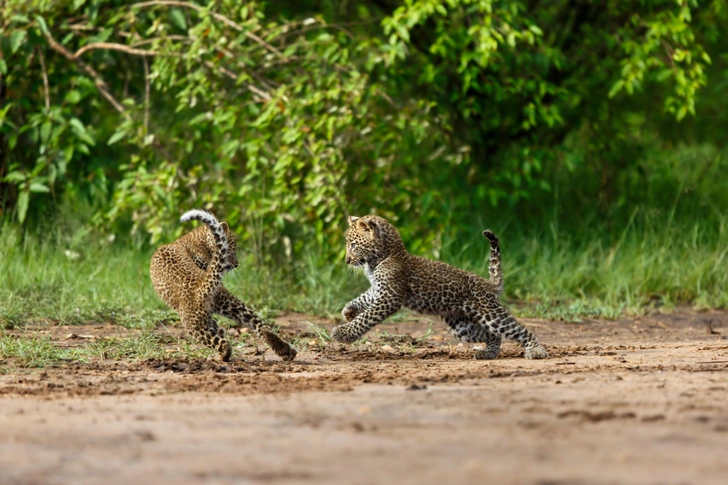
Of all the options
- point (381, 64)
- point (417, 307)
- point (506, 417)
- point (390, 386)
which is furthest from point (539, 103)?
point (506, 417)

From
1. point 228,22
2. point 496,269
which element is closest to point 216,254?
point 496,269

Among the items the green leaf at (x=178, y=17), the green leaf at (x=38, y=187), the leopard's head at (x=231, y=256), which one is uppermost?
the green leaf at (x=178, y=17)

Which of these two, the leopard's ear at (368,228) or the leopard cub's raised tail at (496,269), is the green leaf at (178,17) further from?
the leopard cub's raised tail at (496,269)

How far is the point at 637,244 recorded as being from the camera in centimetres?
1177

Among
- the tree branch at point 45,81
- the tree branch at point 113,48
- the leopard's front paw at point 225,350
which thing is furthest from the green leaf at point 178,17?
the leopard's front paw at point 225,350

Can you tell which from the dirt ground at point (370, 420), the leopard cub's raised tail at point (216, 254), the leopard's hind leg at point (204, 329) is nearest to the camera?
the dirt ground at point (370, 420)

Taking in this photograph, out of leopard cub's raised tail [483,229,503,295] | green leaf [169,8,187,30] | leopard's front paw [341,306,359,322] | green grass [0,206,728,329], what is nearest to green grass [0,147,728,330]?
green grass [0,206,728,329]

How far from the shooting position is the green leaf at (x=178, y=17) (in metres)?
10.8

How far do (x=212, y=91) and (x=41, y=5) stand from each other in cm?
181

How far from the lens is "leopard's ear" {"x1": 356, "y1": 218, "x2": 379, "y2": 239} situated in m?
7.89

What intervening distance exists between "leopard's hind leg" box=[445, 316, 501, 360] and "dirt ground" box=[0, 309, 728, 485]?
1.12 ft

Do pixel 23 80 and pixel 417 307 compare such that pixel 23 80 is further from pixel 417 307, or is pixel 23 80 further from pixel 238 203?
pixel 417 307

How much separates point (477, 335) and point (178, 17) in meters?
4.94

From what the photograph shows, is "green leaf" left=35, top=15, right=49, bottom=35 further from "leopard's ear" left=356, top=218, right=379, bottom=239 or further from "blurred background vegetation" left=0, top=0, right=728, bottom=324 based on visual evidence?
"leopard's ear" left=356, top=218, right=379, bottom=239
